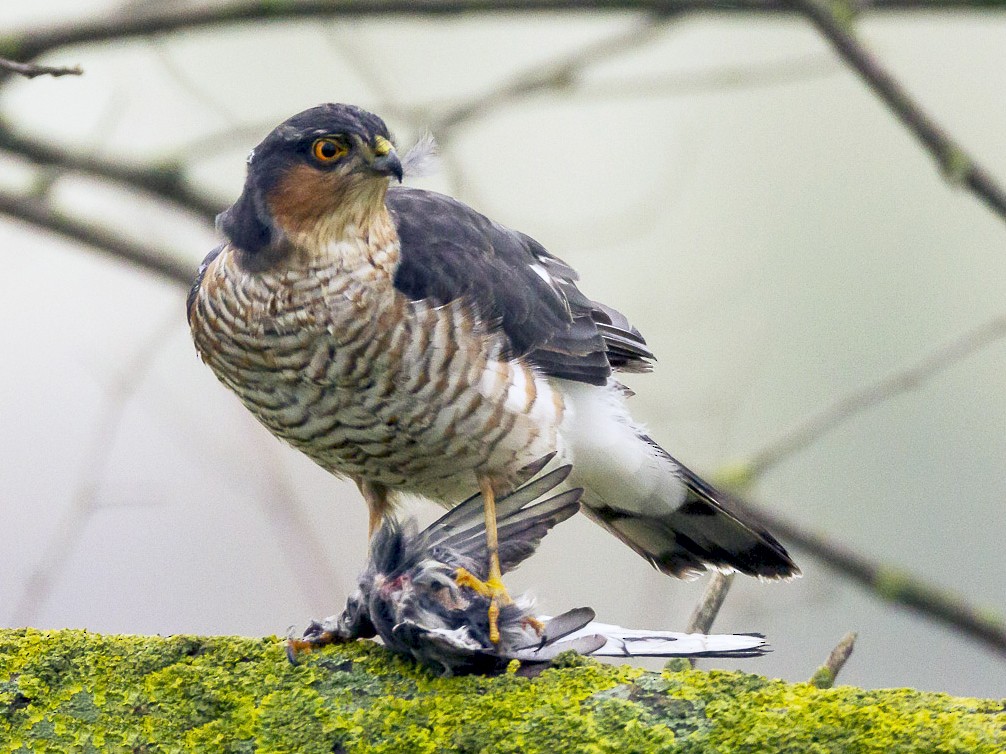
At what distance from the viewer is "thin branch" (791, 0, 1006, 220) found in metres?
2.94

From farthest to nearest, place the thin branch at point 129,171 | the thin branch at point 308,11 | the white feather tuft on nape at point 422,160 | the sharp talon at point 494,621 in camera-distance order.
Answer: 1. the thin branch at point 129,171
2. the thin branch at point 308,11
3. the white feather tuft on nape at point 422,160
4. the sharp talon at point 494,621

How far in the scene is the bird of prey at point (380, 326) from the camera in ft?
7.86

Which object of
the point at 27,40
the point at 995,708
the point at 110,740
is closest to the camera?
the point at 995,708

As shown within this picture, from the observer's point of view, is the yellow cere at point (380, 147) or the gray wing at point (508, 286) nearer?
the yellow cere at point (380, 147)

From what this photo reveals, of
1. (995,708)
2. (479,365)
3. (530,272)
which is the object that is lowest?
(995,708)

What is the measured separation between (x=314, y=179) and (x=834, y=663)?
4.47 ft

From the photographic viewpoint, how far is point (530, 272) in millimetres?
2842

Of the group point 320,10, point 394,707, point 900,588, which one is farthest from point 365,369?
point 900,588

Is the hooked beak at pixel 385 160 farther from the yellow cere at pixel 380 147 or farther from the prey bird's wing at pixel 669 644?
the prey bird's wing at pixel 669 644

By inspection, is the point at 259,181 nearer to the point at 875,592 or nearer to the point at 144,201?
the point at 144,201

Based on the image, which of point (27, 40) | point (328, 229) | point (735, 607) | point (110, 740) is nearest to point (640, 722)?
point (110, 740)

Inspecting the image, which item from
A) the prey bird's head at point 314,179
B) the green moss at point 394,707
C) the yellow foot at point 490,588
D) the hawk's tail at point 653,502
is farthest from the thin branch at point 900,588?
the green moss at point 394,707

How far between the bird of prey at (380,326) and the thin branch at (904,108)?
3.24 feet

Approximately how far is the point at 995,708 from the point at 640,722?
0.50 metres
